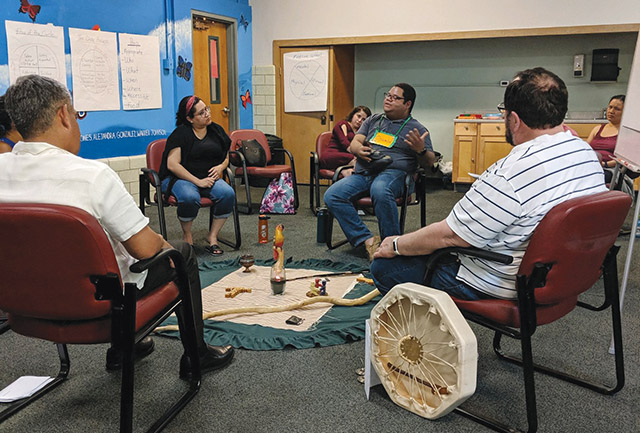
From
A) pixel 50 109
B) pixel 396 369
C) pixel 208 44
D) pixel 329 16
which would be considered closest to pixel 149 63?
pixel 208 44

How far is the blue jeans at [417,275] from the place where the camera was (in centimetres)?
195

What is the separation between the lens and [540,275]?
1.70 meters

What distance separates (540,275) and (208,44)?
5.83 meters

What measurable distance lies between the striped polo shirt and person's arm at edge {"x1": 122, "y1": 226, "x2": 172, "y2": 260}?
3.06ft

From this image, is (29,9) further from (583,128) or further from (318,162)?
(583,128)

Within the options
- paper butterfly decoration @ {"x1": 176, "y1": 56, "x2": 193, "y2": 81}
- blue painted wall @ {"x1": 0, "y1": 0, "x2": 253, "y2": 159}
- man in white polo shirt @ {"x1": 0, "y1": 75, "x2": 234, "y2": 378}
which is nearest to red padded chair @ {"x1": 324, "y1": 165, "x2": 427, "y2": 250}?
man in white polo shirt @ {"x1": 0, "y1": 75, "x2": 234, "y2": 378}

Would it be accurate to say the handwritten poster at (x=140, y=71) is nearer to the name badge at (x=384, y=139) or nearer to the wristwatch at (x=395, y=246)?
the name badge at (x=384, y=139)

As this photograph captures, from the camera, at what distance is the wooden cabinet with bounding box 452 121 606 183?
6523 mm

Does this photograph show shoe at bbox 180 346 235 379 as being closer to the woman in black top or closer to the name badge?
the woman in black top

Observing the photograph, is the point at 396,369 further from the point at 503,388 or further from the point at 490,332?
the point at 490,332

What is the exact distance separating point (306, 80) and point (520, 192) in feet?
18.9

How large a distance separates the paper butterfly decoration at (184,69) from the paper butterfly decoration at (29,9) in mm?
1695

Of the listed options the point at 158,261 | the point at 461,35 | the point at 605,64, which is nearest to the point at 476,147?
the point at 461,35

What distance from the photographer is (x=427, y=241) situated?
195cm
